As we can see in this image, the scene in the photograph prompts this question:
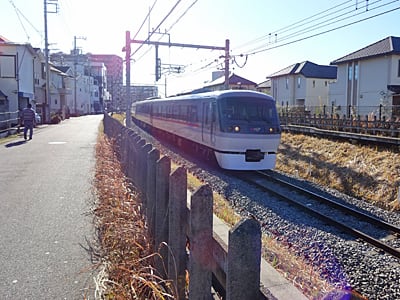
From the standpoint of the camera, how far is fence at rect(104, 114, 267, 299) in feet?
5.72

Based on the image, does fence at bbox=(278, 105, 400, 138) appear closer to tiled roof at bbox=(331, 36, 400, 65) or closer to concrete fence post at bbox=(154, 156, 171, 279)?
tiled roof at bbox=(331, 36, 400, 65)

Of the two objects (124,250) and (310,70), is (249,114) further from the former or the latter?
(310,70)


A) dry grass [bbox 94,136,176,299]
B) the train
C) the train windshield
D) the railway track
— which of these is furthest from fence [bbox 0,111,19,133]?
dry grass [bbox 94,136,176,299]

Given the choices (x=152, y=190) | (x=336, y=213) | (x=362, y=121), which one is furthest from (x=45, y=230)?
(x=362, y=121)

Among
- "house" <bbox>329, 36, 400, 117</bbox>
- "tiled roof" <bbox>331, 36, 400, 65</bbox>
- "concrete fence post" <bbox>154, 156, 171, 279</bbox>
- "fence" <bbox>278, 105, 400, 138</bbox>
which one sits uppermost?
"tiled roof" <bbox>331, 36, 400, 65</bbox>

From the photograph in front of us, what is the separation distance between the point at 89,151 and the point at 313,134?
493 inches

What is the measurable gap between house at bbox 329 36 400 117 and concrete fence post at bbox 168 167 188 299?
25241mm

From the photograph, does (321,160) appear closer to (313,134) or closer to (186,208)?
(313,134)

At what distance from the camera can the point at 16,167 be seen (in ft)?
33.2

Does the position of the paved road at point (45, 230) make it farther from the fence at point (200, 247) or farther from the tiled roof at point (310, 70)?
the tiled roof at point (310, 70)

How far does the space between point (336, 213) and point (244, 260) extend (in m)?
7.56

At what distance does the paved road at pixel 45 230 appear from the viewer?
11.6 feet

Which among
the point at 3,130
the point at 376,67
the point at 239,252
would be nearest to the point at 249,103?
the point at 239,252

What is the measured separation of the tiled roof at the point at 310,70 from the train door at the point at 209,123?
31.3 m
